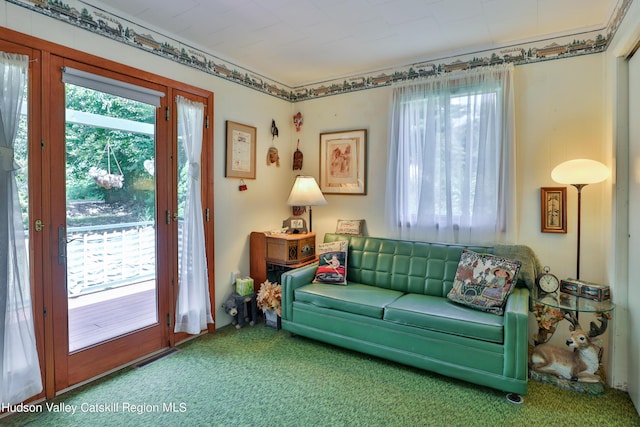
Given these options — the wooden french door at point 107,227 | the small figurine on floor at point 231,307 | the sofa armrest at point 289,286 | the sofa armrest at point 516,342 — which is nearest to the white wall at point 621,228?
the sofa armrest at point 516,342

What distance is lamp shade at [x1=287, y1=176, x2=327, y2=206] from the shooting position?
11.7 feet

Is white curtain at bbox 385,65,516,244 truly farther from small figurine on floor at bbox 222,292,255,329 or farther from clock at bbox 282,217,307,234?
small figurine on floor at bbox 222,292,255,329

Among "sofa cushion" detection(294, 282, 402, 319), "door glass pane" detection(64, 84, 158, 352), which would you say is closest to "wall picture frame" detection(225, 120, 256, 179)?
"door glass pane" detection(64, 84, 158, 352)

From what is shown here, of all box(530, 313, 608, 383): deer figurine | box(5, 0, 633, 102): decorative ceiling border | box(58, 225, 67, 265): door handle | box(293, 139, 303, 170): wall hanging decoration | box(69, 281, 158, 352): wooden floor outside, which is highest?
box(5, 0, 633, 102): decorative ceiling border

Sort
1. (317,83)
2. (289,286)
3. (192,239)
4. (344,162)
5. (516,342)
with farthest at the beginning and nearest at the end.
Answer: (317,83) → (344,162) → (289,286) → (192,239) → (516,342)

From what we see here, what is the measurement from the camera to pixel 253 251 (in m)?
3.70

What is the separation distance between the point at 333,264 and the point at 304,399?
4.38 feet

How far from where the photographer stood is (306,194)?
3.56 metres

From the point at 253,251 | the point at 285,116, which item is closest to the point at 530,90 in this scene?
the point at 285,116

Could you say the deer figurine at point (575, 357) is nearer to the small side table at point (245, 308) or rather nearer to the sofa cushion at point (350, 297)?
the sofa cushion at point (350, 297)

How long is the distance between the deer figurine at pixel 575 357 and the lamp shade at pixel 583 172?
96cm

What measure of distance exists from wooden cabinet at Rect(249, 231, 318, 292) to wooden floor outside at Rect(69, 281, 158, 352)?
1080 mm

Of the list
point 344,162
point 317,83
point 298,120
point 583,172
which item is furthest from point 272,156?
point 583,172

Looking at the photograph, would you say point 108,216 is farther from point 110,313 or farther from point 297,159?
point 297,159
